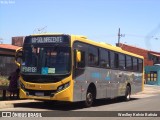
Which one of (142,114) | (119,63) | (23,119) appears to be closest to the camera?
(23,119)

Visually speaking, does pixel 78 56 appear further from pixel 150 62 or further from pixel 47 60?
pixel 150 62

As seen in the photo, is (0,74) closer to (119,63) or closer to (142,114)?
(119,63)

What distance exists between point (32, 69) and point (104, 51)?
5.01 m

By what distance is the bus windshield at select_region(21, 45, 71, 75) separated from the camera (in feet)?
52.3

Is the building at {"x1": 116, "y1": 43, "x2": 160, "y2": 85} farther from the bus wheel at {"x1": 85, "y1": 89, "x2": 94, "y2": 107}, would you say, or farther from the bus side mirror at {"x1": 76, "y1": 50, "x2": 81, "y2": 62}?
the bus side mirror at {"x1": 76, "y1": 50, "x2": 81, "y2": 62}

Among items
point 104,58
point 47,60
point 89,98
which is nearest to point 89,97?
point 89,98

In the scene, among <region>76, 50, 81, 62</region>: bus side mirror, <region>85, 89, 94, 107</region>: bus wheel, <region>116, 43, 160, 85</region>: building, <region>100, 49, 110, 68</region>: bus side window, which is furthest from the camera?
<region>116, 43, 160, 85</region>: building

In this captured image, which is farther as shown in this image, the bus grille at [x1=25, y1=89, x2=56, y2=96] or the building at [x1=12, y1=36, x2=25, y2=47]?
the building at [x1=12, y1=36, x2=25, y2=47]

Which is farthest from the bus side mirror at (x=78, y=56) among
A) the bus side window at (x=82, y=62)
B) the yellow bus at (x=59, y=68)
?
the bus side window at (x=82, y=62)

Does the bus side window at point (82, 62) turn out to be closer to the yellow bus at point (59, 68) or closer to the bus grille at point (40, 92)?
the yellow bus at point (59, 68)

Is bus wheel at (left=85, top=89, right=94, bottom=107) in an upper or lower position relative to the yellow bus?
lower

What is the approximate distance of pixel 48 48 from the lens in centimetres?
1628

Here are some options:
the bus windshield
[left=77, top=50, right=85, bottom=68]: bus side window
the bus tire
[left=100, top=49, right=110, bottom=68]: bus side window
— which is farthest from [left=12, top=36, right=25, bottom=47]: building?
the bus windshield

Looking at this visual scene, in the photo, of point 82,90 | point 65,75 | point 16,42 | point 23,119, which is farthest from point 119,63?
point 16,42
